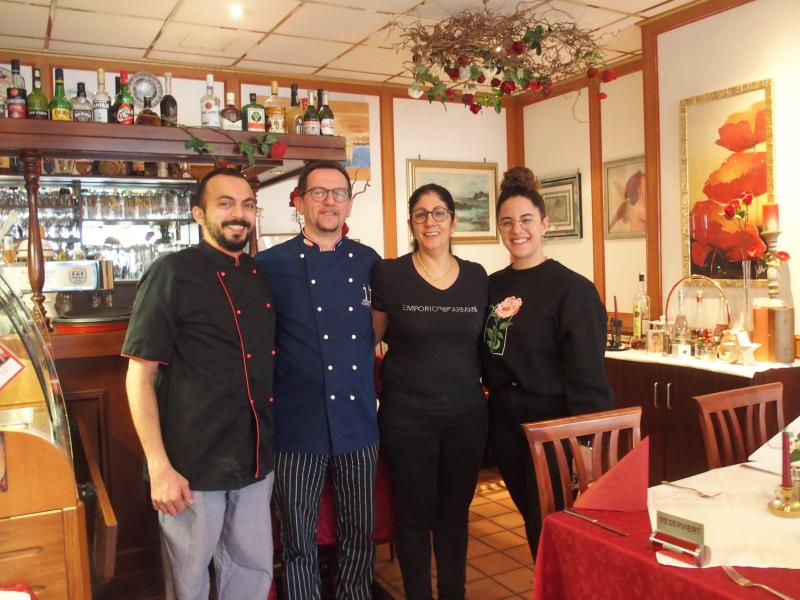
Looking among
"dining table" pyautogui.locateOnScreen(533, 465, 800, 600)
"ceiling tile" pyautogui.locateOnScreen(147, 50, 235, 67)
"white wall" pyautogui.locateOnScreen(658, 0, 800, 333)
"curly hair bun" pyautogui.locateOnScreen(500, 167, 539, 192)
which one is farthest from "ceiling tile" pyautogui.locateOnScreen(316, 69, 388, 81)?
"dining table" pyautogui.locateOnScreen(533, 465, 800, 600)

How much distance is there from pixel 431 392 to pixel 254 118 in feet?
4.75

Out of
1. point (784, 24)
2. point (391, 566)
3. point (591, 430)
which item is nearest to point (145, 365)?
point (591, 430)

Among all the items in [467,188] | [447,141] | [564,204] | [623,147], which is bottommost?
[564,204]

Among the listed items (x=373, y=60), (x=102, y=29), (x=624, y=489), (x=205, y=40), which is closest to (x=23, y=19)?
(x=102, y=29)

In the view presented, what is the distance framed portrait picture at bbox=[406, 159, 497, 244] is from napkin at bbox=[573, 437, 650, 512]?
4878mm

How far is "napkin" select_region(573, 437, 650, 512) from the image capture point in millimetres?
1598

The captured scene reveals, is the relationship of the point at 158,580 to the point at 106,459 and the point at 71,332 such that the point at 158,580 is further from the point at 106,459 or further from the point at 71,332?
the point at 71,332

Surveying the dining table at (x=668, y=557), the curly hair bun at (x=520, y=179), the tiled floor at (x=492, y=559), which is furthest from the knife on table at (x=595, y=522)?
the tiled floor at (x=492, y=559)

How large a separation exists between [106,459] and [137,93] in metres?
2.34

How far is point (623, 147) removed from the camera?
220 inches

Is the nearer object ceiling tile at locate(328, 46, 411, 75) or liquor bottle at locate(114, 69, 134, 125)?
liquor bottle at locate(114, 69, 134, 125)

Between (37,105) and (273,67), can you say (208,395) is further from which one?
(273,67)

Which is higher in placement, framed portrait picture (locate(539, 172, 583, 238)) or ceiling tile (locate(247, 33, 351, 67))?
ceiling tile (locate(247, 33, 351, 67))

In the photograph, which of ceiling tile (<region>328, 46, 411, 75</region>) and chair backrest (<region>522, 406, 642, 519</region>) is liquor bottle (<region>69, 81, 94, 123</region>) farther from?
ceiling tile (<region>328, 46, 411, 75</region>)
